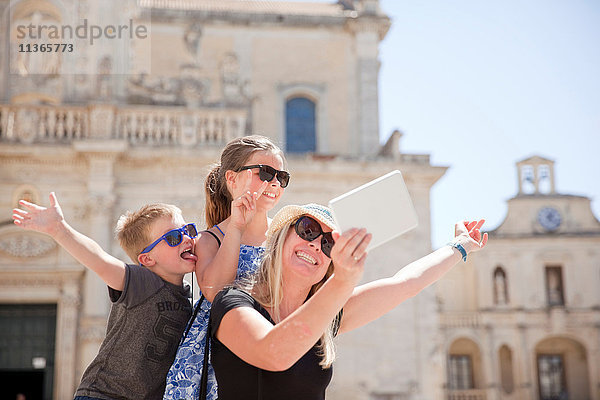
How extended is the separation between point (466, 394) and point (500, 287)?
18.5 feet

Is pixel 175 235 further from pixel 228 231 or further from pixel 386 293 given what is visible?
pixel 386 293

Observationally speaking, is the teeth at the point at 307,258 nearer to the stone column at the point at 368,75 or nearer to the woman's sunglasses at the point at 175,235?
the woman's sunglasses at the point at 175,235

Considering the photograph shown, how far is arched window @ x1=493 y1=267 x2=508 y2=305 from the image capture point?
34.5m

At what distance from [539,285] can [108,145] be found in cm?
2588

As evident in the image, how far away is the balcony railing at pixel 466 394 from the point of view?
3231 cm

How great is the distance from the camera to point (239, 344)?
99.9 inches

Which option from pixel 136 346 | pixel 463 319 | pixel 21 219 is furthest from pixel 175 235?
pixel 463 319

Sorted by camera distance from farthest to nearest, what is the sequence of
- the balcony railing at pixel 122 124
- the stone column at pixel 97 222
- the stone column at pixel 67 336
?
the balcony railing at pixel 122 124 → the stone column at pixel 97 222 → the stone column at pixel 67 336

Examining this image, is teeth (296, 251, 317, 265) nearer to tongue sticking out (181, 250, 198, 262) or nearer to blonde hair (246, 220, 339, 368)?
blonde hair (246, 220, 339, 368)

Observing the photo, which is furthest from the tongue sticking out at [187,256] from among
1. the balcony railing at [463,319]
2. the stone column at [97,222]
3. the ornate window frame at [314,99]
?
the balcony railing at [463,319]

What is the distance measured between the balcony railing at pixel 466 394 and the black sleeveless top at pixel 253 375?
1229 inches

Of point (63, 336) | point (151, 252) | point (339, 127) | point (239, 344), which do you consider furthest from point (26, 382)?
point (239, 344)

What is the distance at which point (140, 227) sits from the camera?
3748 mm

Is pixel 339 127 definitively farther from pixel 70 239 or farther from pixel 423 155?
pixel 70 239
